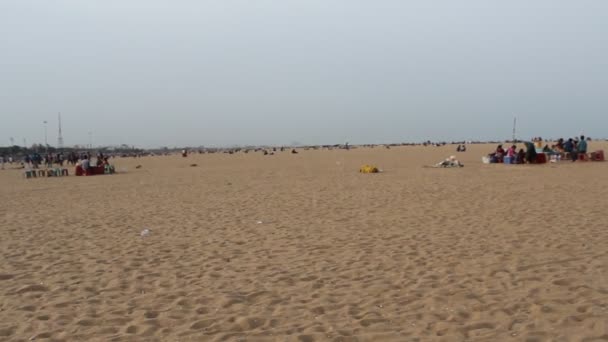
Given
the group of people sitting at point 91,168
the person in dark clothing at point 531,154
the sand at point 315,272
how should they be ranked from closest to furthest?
the sand at point 315,272
the person in dark clothing at point 531,154
the group of people sitting at point 91,168

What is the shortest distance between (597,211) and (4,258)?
1053cm

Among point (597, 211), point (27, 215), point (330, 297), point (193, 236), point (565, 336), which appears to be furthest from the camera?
point (27, 215)

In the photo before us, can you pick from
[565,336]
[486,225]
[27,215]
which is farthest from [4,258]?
[486,225]

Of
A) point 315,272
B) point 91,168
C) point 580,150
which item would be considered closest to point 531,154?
point 580,150

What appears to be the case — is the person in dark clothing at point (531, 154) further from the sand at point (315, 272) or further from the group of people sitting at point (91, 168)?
the group of people sitting at point (91, 168)

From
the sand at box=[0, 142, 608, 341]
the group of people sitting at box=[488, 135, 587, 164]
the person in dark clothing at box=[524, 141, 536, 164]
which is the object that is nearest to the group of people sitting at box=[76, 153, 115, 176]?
the sand at box=[0, 142, 608, 341]

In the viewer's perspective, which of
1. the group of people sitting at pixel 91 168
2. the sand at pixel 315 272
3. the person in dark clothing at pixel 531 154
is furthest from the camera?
the group of people sitting at pixel 91 168

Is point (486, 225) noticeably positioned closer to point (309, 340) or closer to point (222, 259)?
point (222, 259)

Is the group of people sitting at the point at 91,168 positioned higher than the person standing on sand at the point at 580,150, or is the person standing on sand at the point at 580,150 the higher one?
the person standing on sand at the point at 580,150

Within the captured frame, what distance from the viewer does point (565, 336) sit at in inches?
145

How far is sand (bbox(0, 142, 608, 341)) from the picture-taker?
13.2 ft

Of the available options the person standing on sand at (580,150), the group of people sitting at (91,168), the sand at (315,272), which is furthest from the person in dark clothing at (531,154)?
the group of people sitting at (91,168)

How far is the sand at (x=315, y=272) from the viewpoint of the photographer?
4020 mm

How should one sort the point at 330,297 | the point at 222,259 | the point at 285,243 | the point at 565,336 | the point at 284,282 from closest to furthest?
the point at 565,336
the point at 330,297
the point at 284,282
the point at 222,259
the point at 285,243
